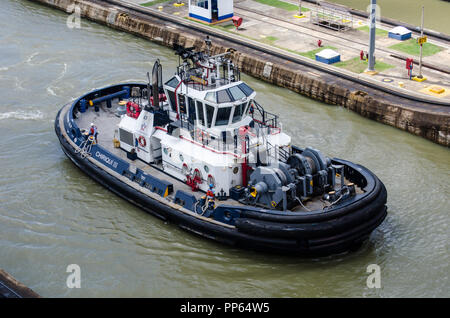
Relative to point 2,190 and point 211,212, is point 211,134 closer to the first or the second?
point 211,212

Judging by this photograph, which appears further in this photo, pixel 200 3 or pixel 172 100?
pixel 200 3

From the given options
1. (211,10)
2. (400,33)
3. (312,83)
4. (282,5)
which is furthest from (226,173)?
(282,5)

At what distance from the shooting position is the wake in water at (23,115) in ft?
90.8

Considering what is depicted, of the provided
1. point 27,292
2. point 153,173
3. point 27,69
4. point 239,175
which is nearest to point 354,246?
point 239,175

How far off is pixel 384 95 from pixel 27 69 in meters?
16.5

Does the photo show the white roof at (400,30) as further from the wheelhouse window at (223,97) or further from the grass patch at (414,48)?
the wheelhouse window at (223,97)

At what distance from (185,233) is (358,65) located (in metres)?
14.1

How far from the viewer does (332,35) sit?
3444 cm

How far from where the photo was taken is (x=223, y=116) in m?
20.4

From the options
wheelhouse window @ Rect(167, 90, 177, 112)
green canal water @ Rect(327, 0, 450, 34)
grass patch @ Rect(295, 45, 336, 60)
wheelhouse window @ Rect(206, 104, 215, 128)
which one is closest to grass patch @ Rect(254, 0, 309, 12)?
green canal water @ Rect(327, 0, 450, 34)

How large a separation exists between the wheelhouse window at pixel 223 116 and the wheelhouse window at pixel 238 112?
0.24 m

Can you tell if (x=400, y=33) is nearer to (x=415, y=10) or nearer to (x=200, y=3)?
(x=415, y=10)

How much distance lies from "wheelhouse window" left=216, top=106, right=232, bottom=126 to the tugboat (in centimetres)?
3

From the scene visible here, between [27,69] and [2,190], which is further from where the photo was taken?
[27,69]
